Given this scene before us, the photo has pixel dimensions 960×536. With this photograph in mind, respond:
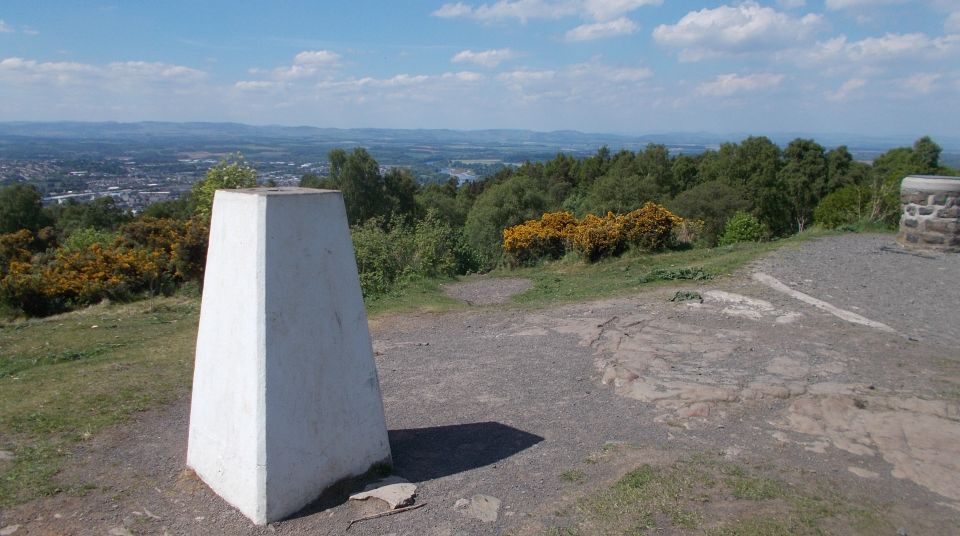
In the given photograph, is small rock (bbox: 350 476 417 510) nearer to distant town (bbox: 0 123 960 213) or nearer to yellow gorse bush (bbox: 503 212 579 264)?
yellow gorse bush (bbox: 503 212 579 264)

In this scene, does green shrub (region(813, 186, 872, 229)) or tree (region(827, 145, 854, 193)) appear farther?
tree (region(827, 145, 854, 193))

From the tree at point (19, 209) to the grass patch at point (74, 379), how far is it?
21.9 m

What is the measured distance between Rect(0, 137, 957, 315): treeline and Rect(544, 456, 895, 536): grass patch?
29.5 feet

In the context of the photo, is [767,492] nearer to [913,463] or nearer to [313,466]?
[913,463]

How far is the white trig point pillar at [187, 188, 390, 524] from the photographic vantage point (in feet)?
12.8

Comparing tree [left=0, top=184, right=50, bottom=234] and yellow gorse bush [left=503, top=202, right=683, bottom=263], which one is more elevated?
yellow gorse bush [left=503, top=202, right=683, bottom=263]

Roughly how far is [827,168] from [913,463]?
35545 millimetres

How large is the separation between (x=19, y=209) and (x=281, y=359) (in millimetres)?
33814

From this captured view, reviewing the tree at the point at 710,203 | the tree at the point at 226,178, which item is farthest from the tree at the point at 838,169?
the tree at the point at 226,178

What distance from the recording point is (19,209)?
101 ft

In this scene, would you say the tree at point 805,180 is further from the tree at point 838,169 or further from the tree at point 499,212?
the tree at point 499,212

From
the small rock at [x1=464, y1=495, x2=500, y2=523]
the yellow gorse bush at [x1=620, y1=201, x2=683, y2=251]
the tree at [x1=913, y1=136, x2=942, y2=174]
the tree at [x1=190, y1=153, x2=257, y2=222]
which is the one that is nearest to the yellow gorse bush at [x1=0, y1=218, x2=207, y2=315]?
the tree at [x1=190, y1=153, x2=257, y2=222]

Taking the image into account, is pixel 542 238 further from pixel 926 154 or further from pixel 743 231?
pixel 926 154

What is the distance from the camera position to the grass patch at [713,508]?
354 centimetres
